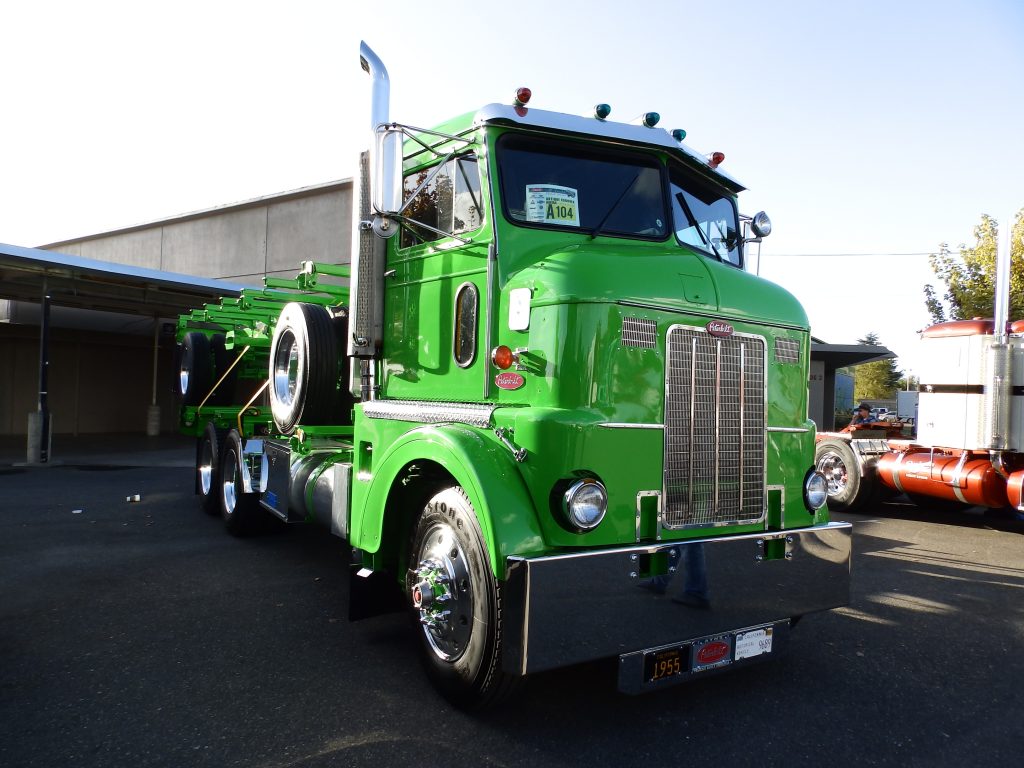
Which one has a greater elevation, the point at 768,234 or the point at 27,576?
the point at 768,234

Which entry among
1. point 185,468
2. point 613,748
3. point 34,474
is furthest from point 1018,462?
point 34,474

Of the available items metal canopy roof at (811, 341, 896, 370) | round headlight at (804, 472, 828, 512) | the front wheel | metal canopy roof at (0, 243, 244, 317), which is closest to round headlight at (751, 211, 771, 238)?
round headlight at (804, 472, 828, 512)

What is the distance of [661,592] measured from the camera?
11.0 ft

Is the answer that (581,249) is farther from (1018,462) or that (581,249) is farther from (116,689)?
(1018,462)

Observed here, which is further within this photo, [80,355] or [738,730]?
[80,355]

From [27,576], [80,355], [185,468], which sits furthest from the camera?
[80,355]

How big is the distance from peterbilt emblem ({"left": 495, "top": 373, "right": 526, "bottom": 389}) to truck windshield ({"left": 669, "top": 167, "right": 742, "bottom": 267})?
1.38m

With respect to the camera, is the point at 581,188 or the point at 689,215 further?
the point at 689,215

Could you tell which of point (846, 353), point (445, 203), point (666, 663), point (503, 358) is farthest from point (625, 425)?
point (846, 353)

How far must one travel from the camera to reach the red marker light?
3717 mm

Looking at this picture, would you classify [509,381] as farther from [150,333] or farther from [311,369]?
[150,333]

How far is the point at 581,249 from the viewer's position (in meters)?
3.83

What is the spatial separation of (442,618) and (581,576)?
0.86m

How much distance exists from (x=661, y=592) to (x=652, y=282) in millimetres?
1471
